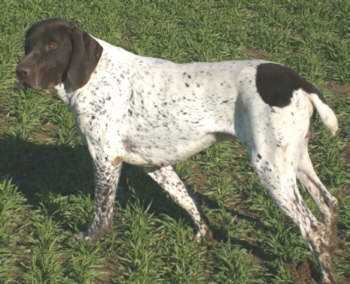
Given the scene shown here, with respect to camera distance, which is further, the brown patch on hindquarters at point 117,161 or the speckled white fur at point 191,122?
the brown patch on hindquarters at point 117,161

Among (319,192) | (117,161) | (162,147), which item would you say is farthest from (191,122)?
(319,192)

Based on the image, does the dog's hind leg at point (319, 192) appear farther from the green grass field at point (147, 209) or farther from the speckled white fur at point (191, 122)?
the green grass field at point (147, 209)

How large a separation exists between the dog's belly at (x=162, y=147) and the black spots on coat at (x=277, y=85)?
593mm

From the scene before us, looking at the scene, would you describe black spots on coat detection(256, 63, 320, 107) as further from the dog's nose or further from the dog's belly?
the dog's nose

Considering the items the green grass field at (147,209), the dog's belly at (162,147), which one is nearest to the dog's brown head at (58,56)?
the dog's belly at (162,147)

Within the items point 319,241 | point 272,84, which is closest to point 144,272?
point 319,241

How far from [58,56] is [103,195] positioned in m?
1.17

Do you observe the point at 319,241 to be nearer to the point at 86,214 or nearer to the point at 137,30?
the point at 86,214

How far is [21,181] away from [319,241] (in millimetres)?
3107

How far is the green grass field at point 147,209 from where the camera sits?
4.89 metres

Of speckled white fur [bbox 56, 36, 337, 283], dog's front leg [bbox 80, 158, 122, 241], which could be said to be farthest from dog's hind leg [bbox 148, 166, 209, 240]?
dog's front leg [bbox 80, 158, 122, 241]

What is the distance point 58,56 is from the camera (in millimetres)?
4836

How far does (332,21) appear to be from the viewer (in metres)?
12.8

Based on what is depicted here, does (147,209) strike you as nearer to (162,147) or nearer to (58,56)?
(162,147)
